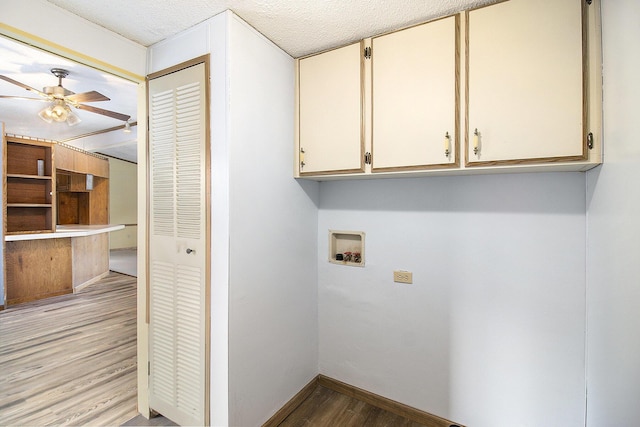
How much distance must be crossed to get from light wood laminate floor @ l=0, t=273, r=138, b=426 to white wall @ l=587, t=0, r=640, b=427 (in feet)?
8.65

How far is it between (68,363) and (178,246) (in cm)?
199

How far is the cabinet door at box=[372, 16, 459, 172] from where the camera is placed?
154 cm

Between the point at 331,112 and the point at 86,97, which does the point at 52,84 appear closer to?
the point at 86,97

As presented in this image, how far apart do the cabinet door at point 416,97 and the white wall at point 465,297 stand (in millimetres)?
375

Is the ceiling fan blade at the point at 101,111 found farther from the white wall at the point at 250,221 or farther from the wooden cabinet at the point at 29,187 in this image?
the white wall at the point at 250,221

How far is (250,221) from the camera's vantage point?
1.69 meters

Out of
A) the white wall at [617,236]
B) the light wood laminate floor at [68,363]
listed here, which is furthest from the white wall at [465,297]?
the light wood laminate floor at [68,363]

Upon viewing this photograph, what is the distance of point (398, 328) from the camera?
2.03 metres

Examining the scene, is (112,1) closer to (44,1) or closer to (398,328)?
→ (44,1)

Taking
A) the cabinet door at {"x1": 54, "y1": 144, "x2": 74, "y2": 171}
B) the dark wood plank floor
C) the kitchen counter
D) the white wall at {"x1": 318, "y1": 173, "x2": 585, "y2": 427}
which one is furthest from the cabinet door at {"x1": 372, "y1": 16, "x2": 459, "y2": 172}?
the cabinet door at {"x1": 54, "y1": 144, "x2": 74, "y2": 171}

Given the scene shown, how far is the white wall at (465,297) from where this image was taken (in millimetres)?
1578

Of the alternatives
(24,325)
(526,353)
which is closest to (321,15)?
(526,353)

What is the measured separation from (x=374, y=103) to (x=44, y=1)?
174 cm

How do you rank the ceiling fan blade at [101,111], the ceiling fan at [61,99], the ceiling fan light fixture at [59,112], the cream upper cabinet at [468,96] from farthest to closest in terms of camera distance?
the ceiling fan blade at [101,111]
the ceiling fan light fixture at [59,112]
the ceiling fan at [61,99]
the cream upper cabinet at [468,96]
